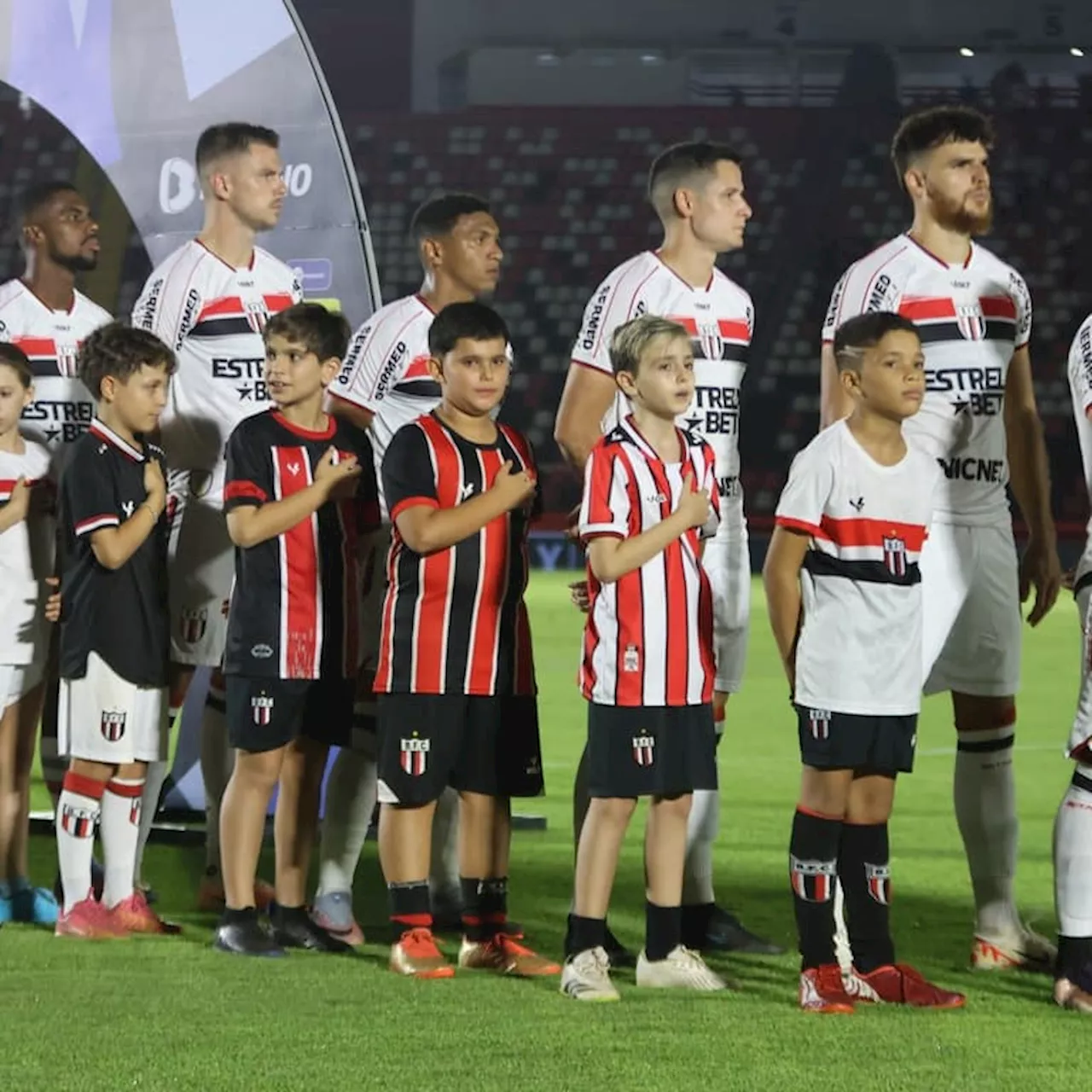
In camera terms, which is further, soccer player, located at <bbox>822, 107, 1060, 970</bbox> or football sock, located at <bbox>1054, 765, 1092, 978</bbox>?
soccer player, located at <bbox>822, 107, 1060, 970</bbox>

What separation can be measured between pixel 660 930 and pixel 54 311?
222 cm

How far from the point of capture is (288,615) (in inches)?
162

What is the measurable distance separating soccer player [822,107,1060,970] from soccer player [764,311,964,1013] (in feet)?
1.14

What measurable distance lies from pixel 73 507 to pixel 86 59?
70.1 inches

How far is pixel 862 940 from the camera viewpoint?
144 inches

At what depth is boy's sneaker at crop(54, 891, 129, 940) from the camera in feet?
13.9

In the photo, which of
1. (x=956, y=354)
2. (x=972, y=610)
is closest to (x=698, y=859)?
(x=972, y=610)

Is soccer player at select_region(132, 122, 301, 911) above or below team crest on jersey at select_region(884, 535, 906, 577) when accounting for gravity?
above

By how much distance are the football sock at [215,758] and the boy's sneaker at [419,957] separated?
3.39ft

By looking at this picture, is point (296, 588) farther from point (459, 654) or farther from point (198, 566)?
point (198, 566)

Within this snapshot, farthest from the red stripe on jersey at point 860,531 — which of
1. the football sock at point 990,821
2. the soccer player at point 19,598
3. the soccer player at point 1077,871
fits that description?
the soccer player at point 19,598

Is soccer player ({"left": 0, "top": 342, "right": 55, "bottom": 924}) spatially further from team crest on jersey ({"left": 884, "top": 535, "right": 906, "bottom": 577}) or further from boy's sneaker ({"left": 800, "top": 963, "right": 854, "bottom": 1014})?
team crest on jersey ({"left": 884, "top": 535, "right": 906, "bottom": 577})

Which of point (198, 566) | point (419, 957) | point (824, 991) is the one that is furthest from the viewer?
point (198, 566)

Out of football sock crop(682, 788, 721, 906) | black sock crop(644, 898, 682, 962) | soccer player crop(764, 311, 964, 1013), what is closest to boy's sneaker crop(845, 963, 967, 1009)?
soccer player crop(764, 311, 964, 1013)
